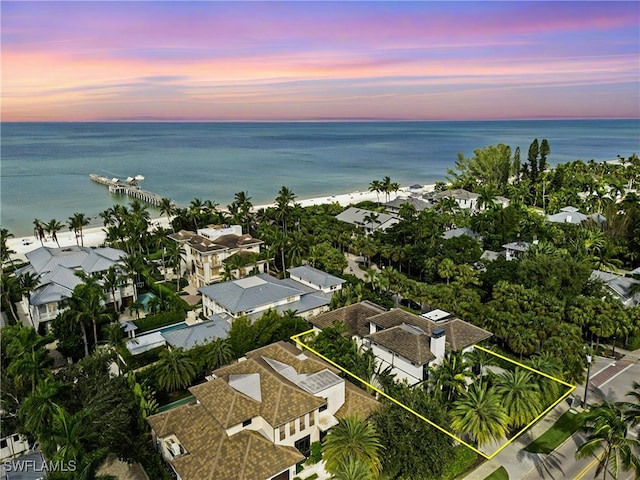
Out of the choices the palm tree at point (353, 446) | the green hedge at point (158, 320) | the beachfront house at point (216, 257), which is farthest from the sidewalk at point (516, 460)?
the beachfront house at point (216, 257)

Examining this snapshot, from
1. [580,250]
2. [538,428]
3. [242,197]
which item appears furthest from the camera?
[242,197]

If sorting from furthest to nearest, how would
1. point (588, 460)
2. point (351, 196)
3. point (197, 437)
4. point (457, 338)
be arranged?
point (351, 196) < point (457, 338) < point (588, 460) < point (197, 437)

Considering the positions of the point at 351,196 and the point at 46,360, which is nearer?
the point at 46,360

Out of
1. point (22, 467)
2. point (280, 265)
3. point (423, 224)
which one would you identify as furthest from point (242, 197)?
point (22, 467)

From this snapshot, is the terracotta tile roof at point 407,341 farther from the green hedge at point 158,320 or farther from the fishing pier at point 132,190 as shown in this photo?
the fishing pier at point 132,190

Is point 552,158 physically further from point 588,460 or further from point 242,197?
point 588,460

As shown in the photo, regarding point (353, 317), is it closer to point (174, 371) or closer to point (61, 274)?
point (174, 371)
